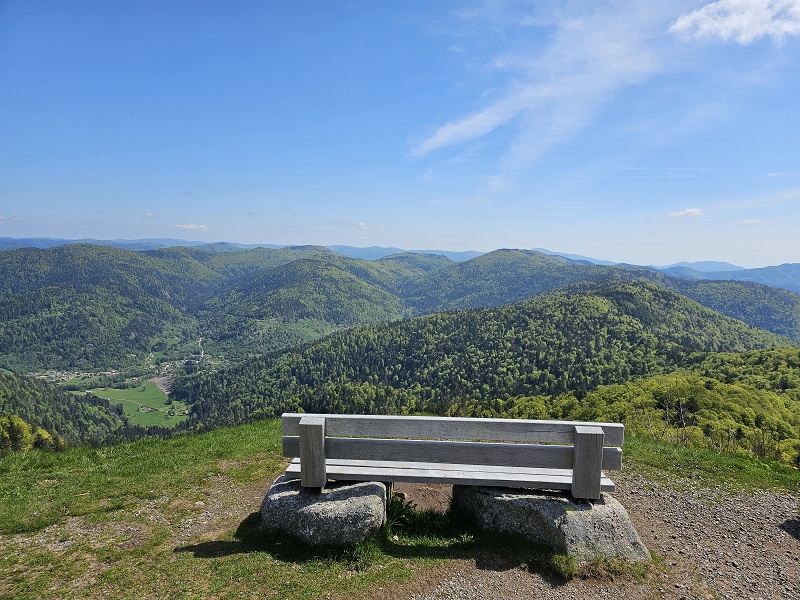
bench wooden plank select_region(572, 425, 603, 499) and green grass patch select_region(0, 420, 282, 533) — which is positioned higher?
bench wooden plank select_region(572, 425, 603, 499)

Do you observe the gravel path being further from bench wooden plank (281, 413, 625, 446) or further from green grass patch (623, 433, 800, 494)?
bench wooden plank (281, 413, 625, 446)

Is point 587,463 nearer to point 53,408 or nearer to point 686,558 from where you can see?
point 686,558

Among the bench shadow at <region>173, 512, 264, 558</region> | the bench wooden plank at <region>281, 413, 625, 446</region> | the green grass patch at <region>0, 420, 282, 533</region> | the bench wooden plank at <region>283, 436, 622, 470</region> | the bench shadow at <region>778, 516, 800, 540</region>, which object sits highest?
the bench wooden plank at <region>281, 413, 625, 446</region>

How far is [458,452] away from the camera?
24.0 ft

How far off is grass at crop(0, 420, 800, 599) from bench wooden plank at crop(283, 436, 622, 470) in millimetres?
1297

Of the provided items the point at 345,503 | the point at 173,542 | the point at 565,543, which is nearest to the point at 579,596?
the point at 565,543

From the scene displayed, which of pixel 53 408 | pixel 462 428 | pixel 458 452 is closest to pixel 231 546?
pixel 458 452

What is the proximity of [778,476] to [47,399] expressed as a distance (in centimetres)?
21923

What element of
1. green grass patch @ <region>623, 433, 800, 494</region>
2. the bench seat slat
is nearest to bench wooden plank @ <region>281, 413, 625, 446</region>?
the bench seat slat

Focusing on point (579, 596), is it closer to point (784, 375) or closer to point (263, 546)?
point (263, 546)

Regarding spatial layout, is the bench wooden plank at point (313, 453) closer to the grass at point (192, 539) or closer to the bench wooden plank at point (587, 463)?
the grass at point (192, 539)

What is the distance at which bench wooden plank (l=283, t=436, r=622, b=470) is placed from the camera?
7.07 m

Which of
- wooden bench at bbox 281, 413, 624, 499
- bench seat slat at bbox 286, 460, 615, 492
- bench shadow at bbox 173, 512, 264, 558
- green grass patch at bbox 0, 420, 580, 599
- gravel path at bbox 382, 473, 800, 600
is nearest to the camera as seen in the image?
green grass patch at bbox 0, 420, 580, 599

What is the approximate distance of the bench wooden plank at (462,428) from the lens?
716 centimetres
